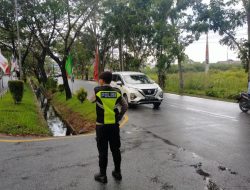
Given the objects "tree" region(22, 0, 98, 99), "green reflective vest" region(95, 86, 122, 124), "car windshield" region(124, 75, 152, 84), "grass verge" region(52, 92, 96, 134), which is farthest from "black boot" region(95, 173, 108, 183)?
"tree" region(22, 0, 98, 99)

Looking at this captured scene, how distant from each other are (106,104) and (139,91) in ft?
34.9

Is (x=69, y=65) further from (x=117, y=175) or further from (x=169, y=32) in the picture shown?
(x=117, y=175)

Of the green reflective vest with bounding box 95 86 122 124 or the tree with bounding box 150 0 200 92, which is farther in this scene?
the tree with bounding box 150 0 200 92

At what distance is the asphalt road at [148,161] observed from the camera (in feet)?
17.7

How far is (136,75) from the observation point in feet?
58.4

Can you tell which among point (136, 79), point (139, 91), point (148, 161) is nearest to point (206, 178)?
point (148, 161)

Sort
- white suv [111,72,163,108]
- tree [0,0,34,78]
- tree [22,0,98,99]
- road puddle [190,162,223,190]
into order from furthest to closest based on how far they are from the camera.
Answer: tree [0,0,34,78] < tree [22,0,98,99] < white suv [111,72,163,108] < road puddle [190,162,223,190]

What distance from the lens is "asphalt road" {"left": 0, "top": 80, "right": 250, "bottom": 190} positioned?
17.7 feet

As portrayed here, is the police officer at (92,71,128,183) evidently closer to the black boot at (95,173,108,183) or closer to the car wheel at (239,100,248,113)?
the black boot at (95,173,108,183)

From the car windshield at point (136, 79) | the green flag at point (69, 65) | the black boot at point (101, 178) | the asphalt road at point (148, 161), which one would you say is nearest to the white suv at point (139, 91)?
the car windshield at point (136, 79)

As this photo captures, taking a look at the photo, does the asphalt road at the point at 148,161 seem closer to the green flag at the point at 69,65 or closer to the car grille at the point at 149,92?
the car grille at the point at 149,92

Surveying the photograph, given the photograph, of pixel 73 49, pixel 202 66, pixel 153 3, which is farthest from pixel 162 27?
pixel 202 66

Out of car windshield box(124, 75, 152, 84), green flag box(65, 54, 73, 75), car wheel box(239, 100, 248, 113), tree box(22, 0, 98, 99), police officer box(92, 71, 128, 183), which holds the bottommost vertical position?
car wheel box(239, 100, 248, 113)

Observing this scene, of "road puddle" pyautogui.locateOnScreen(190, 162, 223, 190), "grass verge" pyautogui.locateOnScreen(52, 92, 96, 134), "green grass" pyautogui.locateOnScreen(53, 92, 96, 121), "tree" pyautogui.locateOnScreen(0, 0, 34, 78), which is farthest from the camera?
"tree" pyautogui.locateOnScreen(0, 0, 34, 78)
